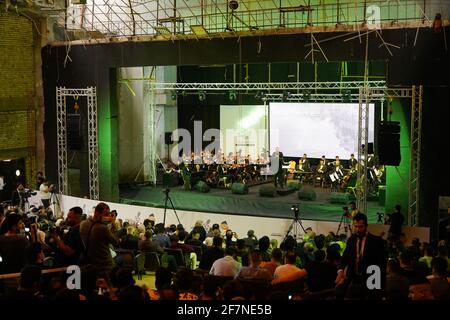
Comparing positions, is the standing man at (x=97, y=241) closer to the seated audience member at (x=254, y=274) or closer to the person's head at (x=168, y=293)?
the seated audience member at (x=254, y=274)

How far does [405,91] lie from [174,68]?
400 inches

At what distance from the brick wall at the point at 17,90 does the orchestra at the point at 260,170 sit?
4.43 m

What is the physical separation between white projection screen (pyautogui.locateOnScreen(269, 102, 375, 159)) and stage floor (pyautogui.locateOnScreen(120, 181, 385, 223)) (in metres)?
1.55

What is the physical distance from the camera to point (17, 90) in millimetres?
16844

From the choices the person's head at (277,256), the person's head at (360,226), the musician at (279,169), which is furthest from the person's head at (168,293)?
the musician at (279,169)

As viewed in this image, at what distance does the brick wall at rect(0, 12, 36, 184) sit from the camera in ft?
54.0

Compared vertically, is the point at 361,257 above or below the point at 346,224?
above

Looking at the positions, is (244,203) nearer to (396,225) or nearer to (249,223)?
(249,223)

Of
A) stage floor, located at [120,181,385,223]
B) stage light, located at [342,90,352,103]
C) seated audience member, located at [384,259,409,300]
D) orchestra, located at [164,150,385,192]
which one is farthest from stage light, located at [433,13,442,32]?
seated audience member, located at [384,259,409,300]

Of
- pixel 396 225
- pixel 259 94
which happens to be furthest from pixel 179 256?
pixel 259 94

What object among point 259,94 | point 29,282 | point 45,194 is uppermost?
point 259,94

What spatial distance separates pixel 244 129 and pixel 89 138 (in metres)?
6.24

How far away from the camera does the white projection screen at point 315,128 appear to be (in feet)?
59.7

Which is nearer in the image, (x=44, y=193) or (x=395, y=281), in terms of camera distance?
(x=395, y=281)
